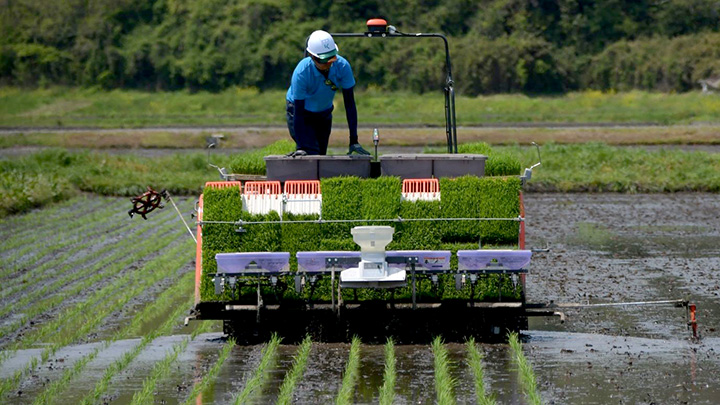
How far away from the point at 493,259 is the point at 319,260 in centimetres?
165

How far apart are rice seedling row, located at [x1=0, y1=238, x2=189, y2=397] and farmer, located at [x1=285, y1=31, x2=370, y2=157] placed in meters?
3.04

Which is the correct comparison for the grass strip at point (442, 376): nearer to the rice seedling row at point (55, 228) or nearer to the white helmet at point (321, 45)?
the white helmet at point (321, 45)

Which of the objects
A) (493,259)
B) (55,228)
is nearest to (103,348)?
(493,259)

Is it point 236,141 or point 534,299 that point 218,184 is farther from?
point 236,141

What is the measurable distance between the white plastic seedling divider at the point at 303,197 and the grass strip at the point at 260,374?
1.31m

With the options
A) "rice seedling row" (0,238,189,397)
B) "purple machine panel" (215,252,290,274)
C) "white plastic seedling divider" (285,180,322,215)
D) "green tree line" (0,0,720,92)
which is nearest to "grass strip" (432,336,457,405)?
"purple machine panel" (215,252,290,274)

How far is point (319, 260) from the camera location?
1098cm

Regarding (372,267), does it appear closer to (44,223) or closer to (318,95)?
(318,95)

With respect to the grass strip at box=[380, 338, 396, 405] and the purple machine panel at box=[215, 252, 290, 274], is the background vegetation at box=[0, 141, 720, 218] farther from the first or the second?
the grass strip at box=[380, 338, 396, 405]

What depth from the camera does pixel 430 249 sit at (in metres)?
11.6

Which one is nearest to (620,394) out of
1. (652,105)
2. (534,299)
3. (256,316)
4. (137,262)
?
(256,316)

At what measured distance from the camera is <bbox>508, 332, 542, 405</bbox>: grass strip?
29.9ft

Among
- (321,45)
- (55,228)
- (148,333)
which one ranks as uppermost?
(321,45)

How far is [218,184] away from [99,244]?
878 centimetres
